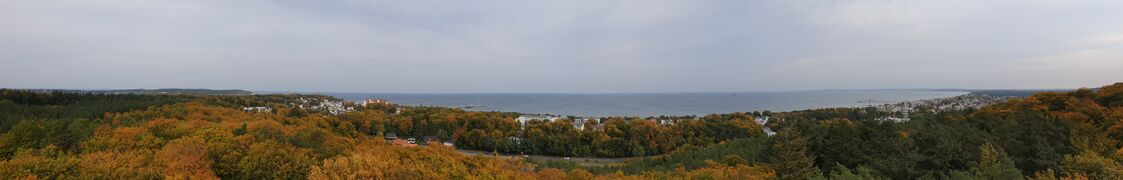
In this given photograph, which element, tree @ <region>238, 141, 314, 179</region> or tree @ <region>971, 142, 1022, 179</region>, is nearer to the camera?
tree @ <region>971, 142, 1022, 179</region>

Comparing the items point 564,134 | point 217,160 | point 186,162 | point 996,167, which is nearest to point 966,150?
point 996,167

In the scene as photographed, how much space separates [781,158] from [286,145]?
58.3ft

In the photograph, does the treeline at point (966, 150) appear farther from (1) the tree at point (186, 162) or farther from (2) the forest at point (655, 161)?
(1) the tree at point (186, 162)

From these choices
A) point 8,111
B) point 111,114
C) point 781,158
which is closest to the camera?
point 781,158

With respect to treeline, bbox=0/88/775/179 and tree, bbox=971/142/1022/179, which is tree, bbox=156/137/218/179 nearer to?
treeline, bbox=0/88/775/179

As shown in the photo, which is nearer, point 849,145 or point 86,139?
point 86,139

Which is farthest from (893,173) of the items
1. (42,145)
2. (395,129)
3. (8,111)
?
(8,111)

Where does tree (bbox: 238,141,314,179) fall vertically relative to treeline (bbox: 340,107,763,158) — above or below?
above

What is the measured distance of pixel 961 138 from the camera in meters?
17.9

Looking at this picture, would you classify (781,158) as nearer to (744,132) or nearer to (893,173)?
(893,173)

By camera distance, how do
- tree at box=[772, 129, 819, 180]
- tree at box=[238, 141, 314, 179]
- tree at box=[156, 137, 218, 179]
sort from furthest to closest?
tree at box=[772, 129, 819, 180], tree at box=[238, 141, 314, 179], tree at box=[156, 137, 218, 179]

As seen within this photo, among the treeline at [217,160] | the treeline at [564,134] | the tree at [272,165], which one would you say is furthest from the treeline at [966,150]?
the treeline at [564,134]

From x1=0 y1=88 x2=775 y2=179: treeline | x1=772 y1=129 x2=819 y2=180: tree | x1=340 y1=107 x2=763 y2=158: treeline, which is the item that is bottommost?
x1=340 y1=107 x2=763 y2=158: treeline

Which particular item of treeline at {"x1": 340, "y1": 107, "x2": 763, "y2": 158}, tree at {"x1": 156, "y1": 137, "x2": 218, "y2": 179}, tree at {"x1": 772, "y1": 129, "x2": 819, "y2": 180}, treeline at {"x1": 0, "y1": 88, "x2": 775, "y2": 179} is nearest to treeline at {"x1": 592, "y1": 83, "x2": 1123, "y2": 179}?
tree at {"x1": 772, "y1": 129, "x2": 819, "y2": 180}
